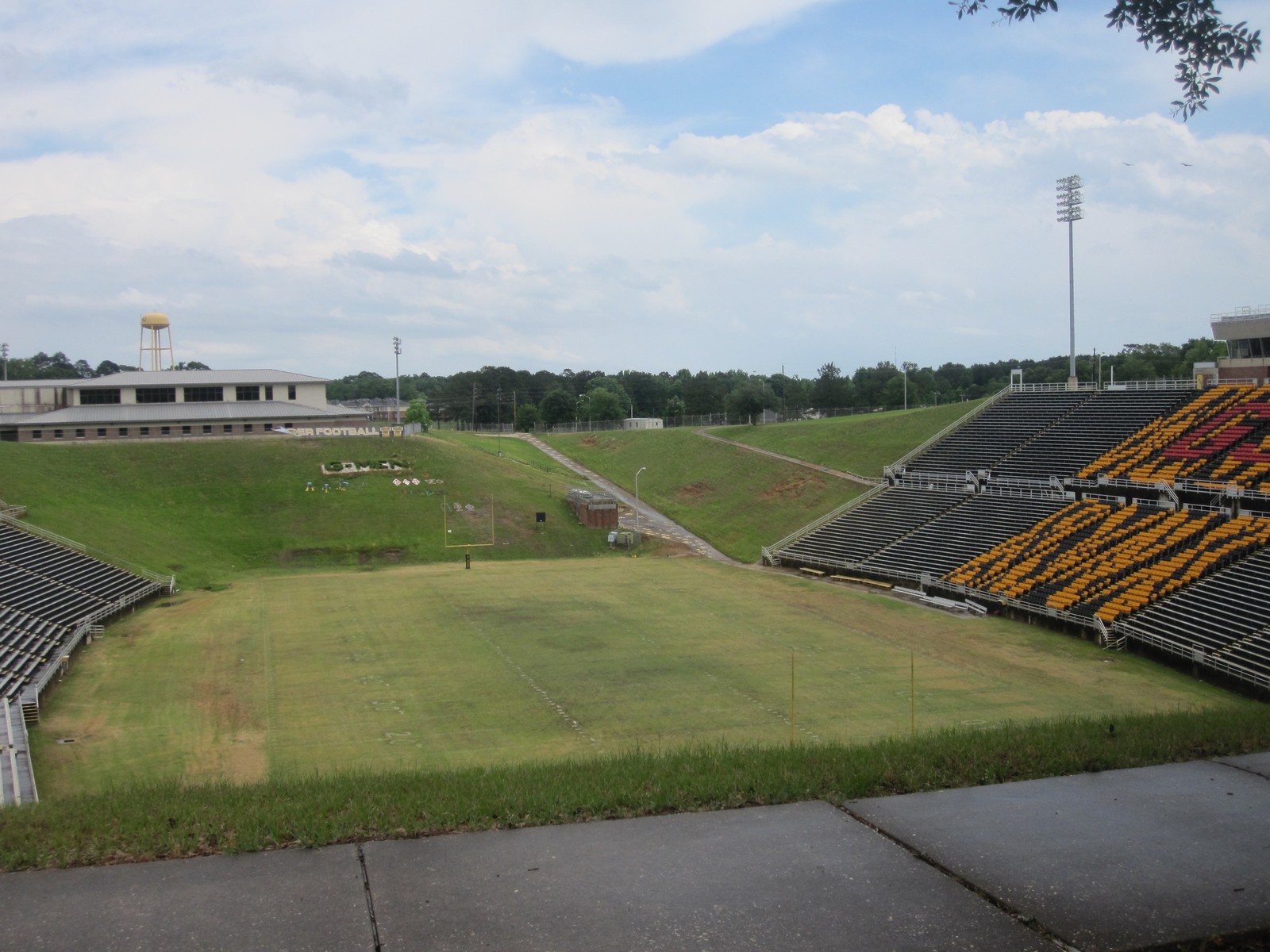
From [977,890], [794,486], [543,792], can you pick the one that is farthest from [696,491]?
[977,890]

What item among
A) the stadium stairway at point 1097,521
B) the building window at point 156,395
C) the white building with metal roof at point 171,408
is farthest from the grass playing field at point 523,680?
the building window at point 156,395

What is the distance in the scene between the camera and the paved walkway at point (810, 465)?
70838mm

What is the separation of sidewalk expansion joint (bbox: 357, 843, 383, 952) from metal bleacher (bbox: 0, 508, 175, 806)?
51.9 feet

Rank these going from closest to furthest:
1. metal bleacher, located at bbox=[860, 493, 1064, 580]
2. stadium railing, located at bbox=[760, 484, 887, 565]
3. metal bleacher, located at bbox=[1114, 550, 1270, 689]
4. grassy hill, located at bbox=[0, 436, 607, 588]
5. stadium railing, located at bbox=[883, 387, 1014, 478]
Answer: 1. metal bleacher, located at bbox=[1114, 550, 1270, 689]
2. metal bleacher, located at bbox=[860, 493, 1064, 580]
3. grassy hill, located at bbox=[0, 436, 607, 588]
4. stadium railing, located at bbox=[760, 484, 887, 565]
5. stadium railing, located at bbox=[883, 387, 1014, 478]

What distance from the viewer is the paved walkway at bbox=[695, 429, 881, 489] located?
70838 mm

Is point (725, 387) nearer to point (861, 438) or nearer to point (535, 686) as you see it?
point (861, 438)

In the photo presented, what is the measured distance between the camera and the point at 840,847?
7023 millimetres

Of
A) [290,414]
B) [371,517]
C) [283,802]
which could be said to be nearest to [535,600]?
[371,517]

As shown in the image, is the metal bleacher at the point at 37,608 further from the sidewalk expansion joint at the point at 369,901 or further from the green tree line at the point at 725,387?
the green tree line at the point at 725,387

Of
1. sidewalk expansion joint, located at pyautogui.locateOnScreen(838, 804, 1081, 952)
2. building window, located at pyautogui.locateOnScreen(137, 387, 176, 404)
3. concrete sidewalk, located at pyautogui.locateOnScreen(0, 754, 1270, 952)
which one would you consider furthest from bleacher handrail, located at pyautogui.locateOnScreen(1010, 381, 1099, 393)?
building window, located at pyautogui.locateOnScreen(137, 387, 176, 404)

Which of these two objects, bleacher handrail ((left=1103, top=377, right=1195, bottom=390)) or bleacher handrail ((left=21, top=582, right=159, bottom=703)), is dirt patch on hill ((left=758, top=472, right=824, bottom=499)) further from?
bleacher handrail ((left=21, top=582, right=159, bottom=703))

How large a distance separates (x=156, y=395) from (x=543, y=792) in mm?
91747

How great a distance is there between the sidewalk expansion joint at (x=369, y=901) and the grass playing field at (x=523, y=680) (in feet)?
46.0

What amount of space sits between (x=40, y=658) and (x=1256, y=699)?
128 ft
